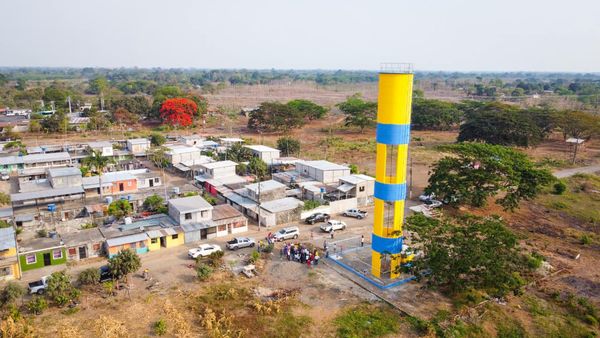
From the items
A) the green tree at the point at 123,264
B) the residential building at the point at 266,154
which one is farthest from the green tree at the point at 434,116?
the green tree at the point at 123,264

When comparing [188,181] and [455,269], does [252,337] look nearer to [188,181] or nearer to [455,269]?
[455,269]

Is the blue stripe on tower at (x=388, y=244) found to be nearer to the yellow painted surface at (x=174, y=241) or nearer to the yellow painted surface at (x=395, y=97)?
the yellow painted surface at (x=395, y=97)

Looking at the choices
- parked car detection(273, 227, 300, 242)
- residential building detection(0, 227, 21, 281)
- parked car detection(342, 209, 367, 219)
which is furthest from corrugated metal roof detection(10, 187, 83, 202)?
parked car detection(342, 209, 367, 219)

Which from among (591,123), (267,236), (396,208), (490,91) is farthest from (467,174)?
(490,91)

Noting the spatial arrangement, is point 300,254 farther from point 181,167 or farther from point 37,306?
point 181,167

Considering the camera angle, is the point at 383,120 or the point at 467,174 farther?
the point at 467,174

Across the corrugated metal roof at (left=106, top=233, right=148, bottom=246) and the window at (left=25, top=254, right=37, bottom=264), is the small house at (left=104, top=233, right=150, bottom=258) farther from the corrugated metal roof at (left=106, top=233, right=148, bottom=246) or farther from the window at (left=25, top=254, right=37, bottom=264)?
the window at (left=25, top=254, right=37, bottom=264)
